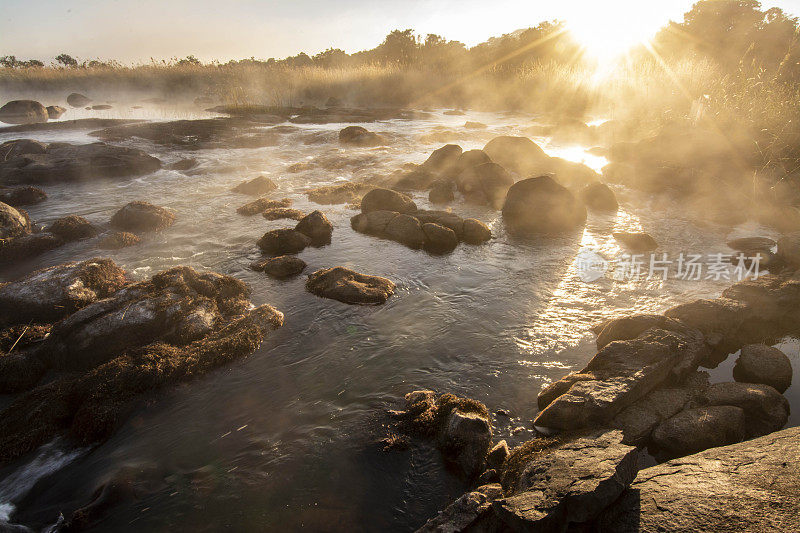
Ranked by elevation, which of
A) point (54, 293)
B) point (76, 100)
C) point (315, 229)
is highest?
point (76, 100)

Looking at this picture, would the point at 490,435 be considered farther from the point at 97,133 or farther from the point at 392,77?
the point at 392,77

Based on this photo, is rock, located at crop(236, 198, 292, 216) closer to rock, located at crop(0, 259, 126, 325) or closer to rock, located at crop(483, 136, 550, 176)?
rock, located at crop(0, 259, 126, 325)

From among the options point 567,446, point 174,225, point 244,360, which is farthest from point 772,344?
point 174,225

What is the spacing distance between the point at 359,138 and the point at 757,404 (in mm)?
21811

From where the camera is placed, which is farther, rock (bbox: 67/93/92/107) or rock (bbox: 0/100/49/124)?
rock (bbox: 67/93/92/107)

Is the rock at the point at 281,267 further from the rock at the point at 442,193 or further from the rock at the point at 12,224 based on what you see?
the rock at the point at 12,224

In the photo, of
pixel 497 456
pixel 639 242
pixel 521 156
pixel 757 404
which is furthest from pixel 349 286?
pixel 521 156

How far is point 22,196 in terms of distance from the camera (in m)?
14.0

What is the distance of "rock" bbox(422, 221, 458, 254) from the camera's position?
10.7 meters

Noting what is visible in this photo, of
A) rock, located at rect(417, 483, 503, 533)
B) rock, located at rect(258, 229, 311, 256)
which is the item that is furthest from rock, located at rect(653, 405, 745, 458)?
rock, located at rect(258, 229, 311, 256)

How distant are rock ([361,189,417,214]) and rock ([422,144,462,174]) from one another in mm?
4852

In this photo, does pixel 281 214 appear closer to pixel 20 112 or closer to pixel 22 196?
pixel 22 196

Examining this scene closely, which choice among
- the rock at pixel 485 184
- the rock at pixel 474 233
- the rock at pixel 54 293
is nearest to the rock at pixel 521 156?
the rock at pixel 485 184

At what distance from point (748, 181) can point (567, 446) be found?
13.6 m
